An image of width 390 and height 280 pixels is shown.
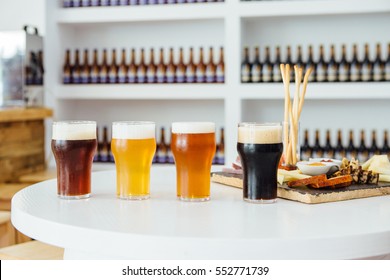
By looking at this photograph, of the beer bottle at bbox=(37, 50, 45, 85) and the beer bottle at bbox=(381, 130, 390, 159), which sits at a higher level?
the beer bottle at bbox=(37, 50, 45, 85)

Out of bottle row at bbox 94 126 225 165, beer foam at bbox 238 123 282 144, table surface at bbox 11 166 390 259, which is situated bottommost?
bottle row at bbox 94 126 225 165

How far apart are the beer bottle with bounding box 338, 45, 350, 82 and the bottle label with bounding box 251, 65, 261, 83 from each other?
45cm

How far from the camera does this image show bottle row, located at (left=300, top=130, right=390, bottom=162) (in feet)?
10.6

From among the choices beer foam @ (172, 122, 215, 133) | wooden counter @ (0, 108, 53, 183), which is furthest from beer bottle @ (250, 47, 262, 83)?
beer foam @ (172, 122, 215, 133)

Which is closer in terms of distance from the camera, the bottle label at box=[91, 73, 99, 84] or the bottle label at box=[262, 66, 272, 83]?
the bottle label at box=[262, 66, 272, 83]

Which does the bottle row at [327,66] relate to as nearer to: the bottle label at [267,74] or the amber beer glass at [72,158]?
the bottle label at [267,74]

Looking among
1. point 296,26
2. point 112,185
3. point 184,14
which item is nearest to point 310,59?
point 296,26

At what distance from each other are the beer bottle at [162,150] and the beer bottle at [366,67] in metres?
1.21

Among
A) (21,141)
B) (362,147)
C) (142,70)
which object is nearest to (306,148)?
(362,147)

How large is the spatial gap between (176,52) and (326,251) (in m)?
2.79

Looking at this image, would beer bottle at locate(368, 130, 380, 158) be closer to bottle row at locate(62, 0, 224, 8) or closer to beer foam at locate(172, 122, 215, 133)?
bottle row at locate(62, 0, 224, 8)

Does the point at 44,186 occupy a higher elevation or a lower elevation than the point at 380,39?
lower

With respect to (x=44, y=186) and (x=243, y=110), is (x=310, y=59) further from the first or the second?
(x=44, y=186)

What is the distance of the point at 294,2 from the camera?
301 cm
